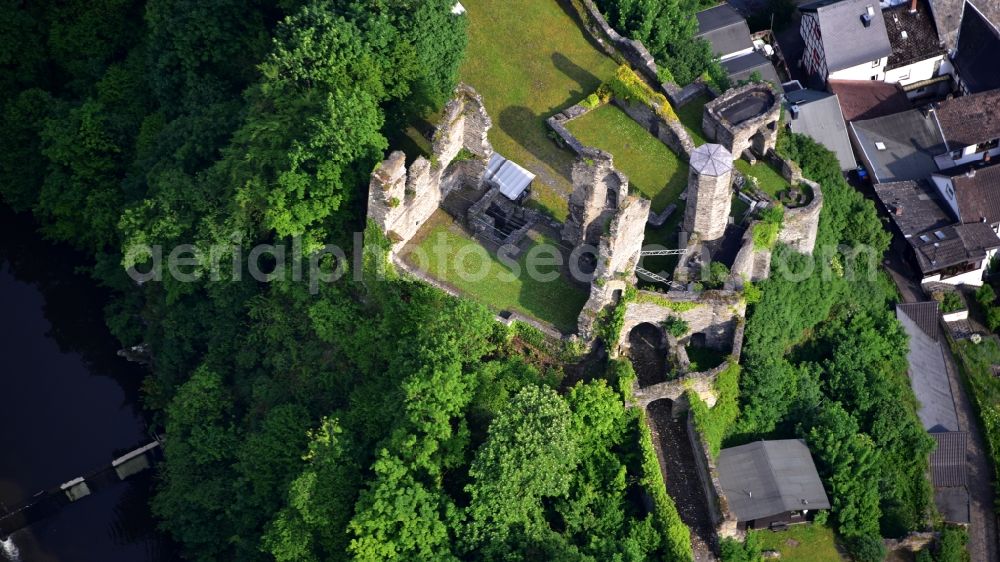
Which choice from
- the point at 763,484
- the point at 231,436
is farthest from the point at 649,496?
the point at 231,436

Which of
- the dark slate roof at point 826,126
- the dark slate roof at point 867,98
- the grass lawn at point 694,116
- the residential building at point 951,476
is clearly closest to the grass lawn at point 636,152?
the grass lawn at point 694,116

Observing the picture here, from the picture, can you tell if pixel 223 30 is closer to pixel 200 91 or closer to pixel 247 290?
pixel 200 91

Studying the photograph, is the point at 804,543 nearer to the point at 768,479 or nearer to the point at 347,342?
the point at 768,479

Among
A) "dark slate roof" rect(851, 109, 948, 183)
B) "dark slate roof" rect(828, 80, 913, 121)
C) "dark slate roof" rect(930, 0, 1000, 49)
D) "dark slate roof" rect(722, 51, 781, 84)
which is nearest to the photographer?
"dark slate roof" rect(851, 109, 948, 183)


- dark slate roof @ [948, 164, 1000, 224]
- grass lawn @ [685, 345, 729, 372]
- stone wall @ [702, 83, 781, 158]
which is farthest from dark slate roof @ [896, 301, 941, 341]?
grass lawn @ [685, 345, 729, 372]

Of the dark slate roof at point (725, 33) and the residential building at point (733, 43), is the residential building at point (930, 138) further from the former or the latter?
the dark slate roof at point (725, 33)

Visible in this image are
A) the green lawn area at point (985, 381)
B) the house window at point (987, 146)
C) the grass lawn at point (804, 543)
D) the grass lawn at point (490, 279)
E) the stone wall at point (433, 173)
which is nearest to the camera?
the stone wall at point (433, 173)

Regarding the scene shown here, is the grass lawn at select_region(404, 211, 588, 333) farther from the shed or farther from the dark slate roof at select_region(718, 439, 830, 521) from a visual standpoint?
the dark slate roof at select_region(718, 439, 830, 521)
